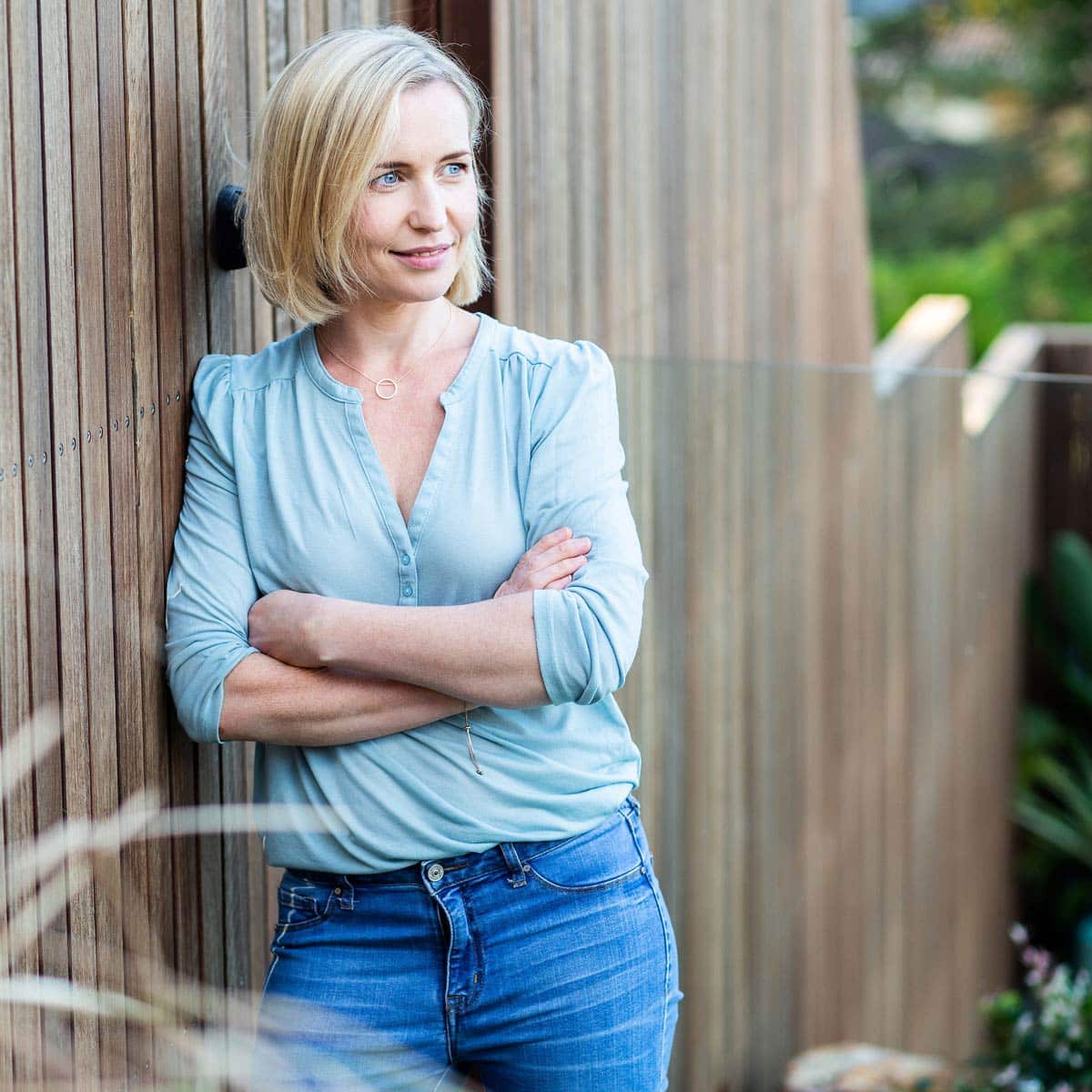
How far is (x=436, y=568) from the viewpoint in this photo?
1560 millimetres

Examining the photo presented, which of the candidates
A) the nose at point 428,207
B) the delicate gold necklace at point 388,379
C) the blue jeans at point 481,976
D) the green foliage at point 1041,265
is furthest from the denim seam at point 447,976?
the green foliage at point 1041,265

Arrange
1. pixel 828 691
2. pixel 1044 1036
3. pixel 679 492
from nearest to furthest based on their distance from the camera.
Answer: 1. pixel 679 492
2. pixel 1044 1036
3. pixel 828 691

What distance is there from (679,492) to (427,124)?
1.50 metres

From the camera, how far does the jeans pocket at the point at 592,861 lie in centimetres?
154

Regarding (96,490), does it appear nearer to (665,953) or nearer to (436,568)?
(436,568)

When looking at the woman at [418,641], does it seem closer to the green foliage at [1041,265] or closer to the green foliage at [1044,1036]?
the green foliage at [1044,1036]

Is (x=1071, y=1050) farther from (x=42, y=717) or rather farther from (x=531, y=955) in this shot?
(x=42, y=717)

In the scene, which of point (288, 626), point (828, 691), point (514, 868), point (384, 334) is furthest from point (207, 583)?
point (828, 691)

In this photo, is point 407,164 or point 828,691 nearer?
point 407,164

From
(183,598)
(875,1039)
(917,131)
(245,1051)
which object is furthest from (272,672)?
(917,131)

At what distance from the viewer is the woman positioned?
1.50m

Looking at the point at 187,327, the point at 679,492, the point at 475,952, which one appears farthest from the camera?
the point at 679,492

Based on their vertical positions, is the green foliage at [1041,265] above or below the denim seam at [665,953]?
above

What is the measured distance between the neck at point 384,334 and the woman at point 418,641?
1 centimetres
